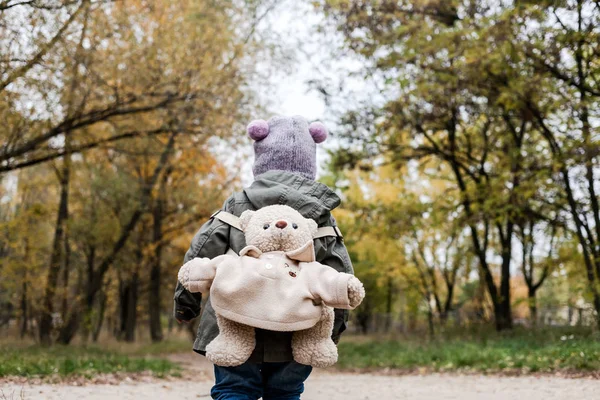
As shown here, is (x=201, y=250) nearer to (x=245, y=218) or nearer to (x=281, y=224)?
(x=245, y=218)

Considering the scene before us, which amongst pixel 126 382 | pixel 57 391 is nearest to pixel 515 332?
pixel 126 382

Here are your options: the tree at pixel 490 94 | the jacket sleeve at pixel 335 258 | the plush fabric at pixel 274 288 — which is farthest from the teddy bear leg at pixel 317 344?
the tree at pixel 490 94

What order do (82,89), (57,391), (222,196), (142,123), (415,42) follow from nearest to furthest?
(57,391) → (82,89) → (415,42) → (142,123) → (222,196)

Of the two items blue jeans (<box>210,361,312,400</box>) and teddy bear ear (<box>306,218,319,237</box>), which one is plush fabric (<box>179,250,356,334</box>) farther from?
blue jeans (<box>210,361,312,400</box>)

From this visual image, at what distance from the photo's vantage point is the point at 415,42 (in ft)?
39.4

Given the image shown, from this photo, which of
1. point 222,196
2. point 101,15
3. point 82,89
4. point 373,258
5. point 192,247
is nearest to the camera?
point 192,247

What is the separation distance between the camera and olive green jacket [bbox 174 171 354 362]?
2650 millimetres

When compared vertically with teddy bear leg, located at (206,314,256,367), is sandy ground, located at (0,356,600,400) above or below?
below

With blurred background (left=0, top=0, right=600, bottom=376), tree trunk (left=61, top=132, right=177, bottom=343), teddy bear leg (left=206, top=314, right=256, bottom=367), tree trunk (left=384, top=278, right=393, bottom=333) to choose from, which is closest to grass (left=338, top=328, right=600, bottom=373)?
blurred background (left=0, top=0, right=600, bottom=376)

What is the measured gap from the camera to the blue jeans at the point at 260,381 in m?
2.63

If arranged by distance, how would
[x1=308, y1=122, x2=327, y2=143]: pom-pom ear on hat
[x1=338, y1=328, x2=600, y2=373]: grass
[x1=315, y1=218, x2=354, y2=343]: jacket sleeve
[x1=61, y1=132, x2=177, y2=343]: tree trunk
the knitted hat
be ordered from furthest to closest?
[x1=61, y1=132, x2=177, y2=343]: tree trunk → [x1=338, y1=328, x2=600, y2=373]: grass → [x1=308, y1=122, x2=327, y2=143]: pom-pom ear on hat → the knitted hat → [x1=315, y1=218, x2=354, y2=343]: jacket sleeve

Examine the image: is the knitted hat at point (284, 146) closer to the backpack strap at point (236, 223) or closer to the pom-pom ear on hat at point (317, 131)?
the pom-pom ear on hat at point (317, 131)

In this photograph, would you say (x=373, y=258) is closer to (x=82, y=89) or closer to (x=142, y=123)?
(x=142, y=123)

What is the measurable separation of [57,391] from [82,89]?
6.16 m
